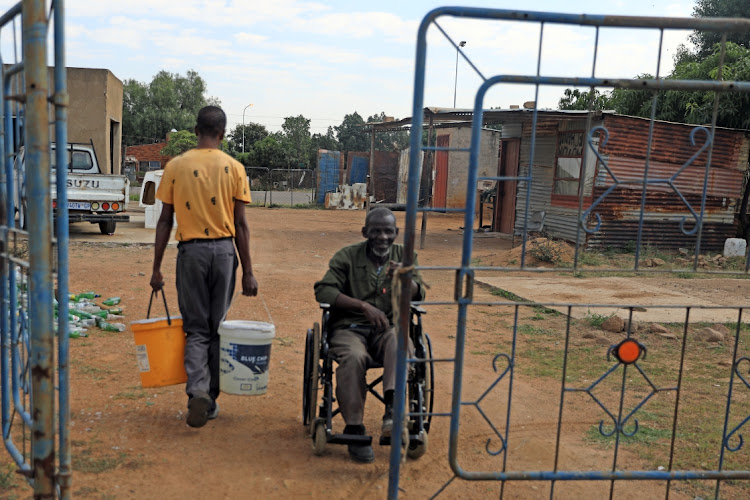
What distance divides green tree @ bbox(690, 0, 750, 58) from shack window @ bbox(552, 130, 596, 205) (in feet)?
27.0

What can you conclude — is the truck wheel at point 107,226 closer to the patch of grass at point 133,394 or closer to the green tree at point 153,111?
the patch of grass at point 133,394

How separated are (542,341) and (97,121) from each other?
1635 centimetres

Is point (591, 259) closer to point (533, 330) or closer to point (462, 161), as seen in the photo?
point (533, 330)

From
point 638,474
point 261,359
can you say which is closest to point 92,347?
point 261,359

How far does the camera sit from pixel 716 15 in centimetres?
2133

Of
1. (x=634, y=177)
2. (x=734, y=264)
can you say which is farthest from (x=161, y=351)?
(x=734, y=264)

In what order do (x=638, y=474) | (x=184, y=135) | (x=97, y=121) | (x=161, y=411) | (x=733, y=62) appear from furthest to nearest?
(x=184, y=135) < (x=97, y=121) < (x=733, y=62) < (x=161, y=411) < (x=638, y=474)

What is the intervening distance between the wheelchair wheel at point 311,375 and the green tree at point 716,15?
19.5 m

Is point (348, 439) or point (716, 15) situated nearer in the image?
point (348, 439)

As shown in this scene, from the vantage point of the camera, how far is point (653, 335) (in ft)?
23.1

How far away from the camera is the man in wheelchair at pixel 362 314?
3650 millimetres

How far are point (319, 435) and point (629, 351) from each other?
65.7 inches

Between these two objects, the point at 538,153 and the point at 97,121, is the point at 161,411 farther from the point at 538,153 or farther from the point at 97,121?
the point at 97,121

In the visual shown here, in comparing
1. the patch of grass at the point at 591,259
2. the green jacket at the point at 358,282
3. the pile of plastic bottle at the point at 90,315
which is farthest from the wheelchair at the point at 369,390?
the patch of grass at the point at 591,259
